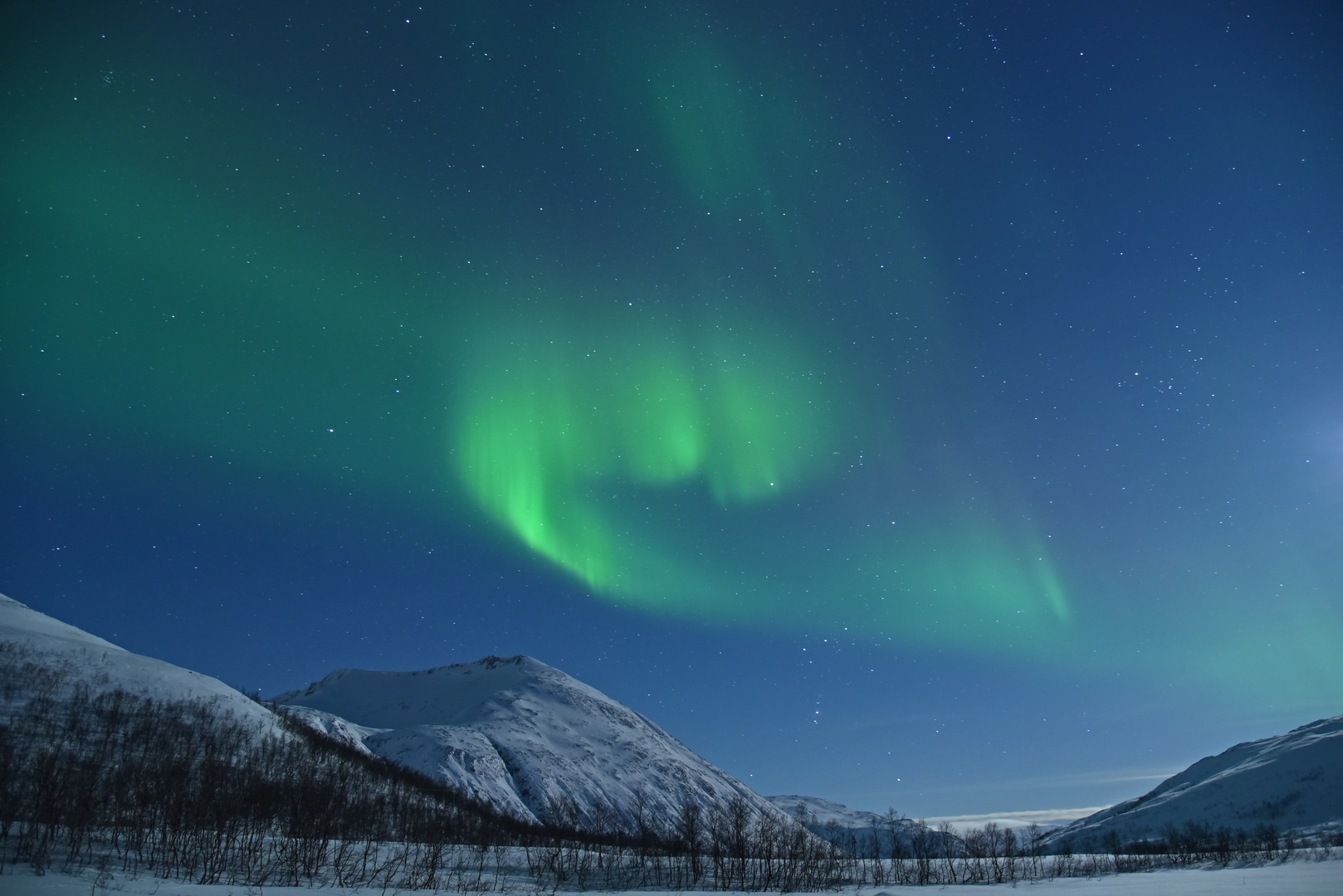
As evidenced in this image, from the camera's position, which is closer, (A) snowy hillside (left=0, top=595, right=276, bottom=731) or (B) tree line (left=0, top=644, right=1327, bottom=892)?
(B) tree line (left=0, top=644, right=1327, bottom=892)

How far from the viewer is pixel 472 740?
193125mm

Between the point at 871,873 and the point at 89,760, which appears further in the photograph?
the point at 89,760

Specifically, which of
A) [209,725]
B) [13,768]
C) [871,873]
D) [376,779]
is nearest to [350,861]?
[871,873]

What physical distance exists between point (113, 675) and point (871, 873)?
110221mm

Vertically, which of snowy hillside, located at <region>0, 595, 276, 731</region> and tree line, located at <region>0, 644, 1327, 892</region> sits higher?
snowy hillside, located at <region>0, 595, 276, 731</region>

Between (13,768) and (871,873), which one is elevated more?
(13,768)

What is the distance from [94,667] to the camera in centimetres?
9600

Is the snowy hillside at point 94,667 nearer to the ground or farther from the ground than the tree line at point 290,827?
farther from the ground

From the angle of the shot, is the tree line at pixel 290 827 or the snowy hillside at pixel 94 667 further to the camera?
the snowy hillside at pixel 94 667

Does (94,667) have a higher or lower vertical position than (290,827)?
higher

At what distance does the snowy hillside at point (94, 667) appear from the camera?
291 feet

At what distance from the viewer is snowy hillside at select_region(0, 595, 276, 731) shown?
291 feet

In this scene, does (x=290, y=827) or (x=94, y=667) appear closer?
(x=290, y=827)

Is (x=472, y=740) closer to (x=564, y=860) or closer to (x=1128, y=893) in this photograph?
(x=564, y=860)
